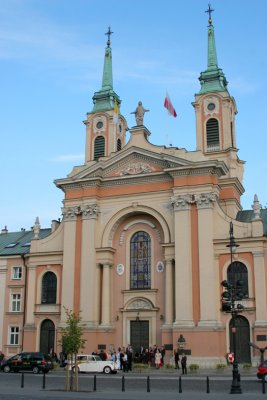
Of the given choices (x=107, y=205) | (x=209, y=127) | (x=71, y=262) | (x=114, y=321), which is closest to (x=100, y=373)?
(x=114, y=321)

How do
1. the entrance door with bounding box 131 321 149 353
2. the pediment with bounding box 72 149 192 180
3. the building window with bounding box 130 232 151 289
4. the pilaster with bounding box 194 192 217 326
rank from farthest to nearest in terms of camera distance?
the pediment with bounding box 72 149 192 180 → the building window with bounding box 130 232 151 289 → the entrance door with bounding box 131 321 149 353 → the pilaster with bounding box 194 192 217 326

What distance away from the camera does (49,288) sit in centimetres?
4694

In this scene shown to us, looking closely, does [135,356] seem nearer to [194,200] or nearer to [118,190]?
[194,200]

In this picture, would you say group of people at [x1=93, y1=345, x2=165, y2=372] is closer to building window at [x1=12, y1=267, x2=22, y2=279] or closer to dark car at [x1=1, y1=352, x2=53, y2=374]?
dark car at [x1=1, y1=352, x2=53, y2=374]

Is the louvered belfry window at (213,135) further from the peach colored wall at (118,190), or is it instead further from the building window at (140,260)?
the building window at (140,260)

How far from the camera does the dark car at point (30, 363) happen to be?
3616 cm

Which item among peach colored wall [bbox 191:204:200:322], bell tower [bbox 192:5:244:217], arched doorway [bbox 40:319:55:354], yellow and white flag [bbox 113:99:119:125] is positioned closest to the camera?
peach colored wall [bbox 191:204:200:322]

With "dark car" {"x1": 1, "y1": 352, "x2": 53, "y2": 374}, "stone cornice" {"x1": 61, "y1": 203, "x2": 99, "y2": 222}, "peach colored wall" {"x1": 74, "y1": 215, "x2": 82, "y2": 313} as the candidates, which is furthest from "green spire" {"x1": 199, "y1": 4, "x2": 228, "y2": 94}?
"dark car" {"x1": 1, "y1": 352, "x2": 53, "y2": 374}

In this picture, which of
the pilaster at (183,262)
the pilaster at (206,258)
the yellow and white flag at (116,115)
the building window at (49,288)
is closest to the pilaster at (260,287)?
the pilaster at (206,258)

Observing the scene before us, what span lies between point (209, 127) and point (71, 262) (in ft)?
59.9

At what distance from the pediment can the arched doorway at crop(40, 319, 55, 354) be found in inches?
517

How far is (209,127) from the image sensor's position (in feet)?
164

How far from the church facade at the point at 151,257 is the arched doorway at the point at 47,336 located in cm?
10

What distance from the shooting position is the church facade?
39531 millimetres
